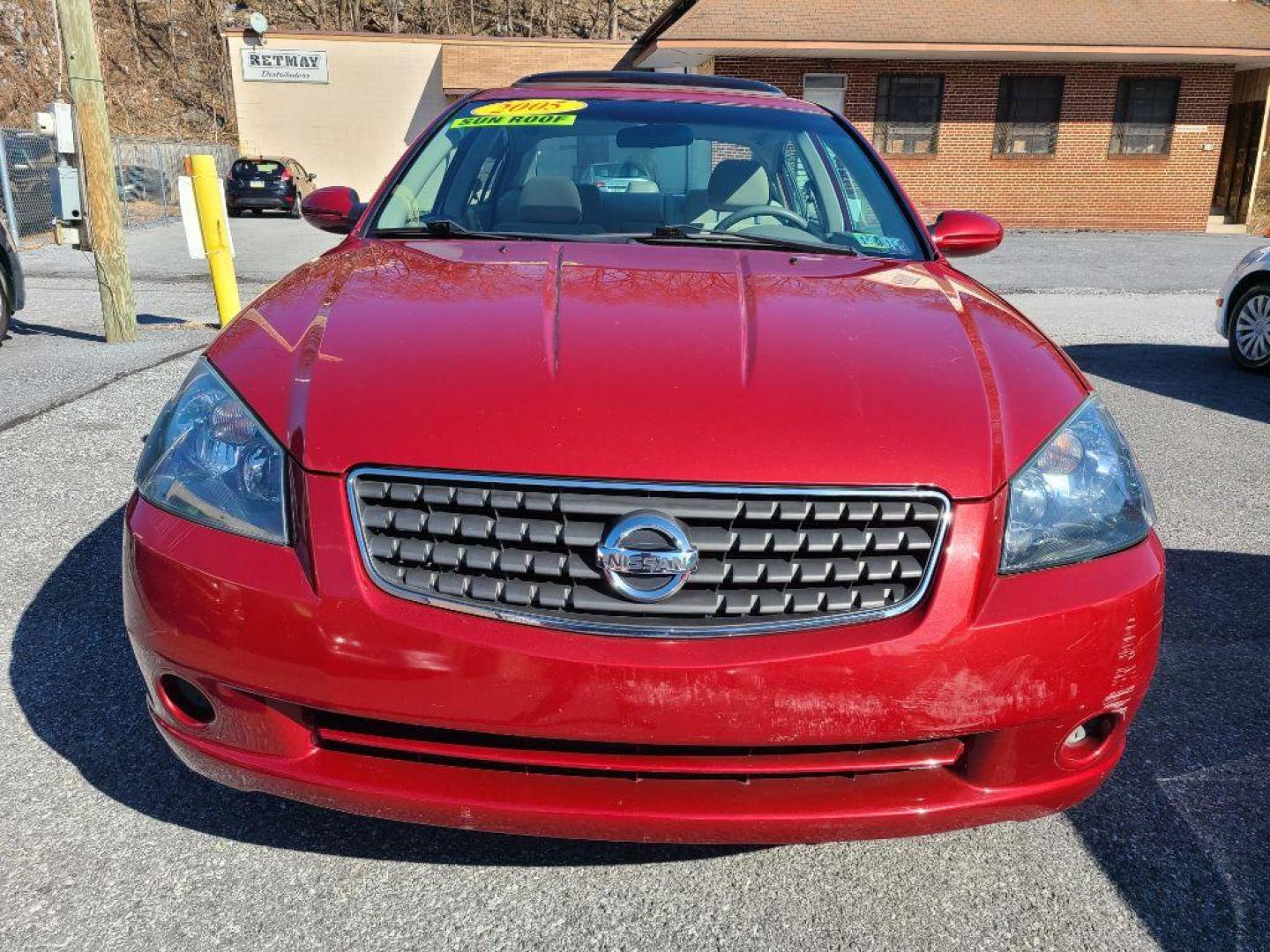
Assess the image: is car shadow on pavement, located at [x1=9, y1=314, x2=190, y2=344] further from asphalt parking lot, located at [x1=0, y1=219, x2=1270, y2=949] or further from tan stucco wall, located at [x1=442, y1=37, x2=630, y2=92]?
tan stucco wall, located at [x1=442, y1=37, x2=630, y2=92]

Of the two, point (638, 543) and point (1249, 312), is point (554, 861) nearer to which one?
point (638, 543)

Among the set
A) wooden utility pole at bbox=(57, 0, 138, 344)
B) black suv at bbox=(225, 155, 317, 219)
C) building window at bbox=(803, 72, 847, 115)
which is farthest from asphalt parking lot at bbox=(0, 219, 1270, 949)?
black suv at bbox=(225, 155, 317, 219)

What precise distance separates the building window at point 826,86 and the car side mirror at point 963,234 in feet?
69.7

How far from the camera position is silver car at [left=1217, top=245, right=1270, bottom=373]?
7.71 meters

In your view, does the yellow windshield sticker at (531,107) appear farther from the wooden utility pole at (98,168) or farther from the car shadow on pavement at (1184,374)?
the car shadow on pavement at (1184,374)

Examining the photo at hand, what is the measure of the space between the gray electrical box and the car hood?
5.95 metres

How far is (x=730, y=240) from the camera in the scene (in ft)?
10.0

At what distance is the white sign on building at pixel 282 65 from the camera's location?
32.4m

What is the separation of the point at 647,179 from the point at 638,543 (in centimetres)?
197

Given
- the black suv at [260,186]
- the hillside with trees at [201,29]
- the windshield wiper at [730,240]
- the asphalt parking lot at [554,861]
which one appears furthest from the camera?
the hillside with trees at [201,29]

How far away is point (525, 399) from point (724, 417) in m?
0.36

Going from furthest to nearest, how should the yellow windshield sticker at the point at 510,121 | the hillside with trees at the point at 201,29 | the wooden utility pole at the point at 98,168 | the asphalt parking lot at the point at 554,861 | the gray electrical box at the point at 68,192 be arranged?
the hillside with trees at the point at 201,29 < the gray electrical box at the point at 68,192 < the wooden utility pole at the point at 98,168 < the yellow windshield sticker at the point at 510,121 < the asphalt parking lot at the point at 554,861

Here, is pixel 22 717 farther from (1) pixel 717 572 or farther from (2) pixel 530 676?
(1) pixel 717 572

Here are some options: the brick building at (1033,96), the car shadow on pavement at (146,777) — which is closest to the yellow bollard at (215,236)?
the car shadow on pavement at (146,777)
